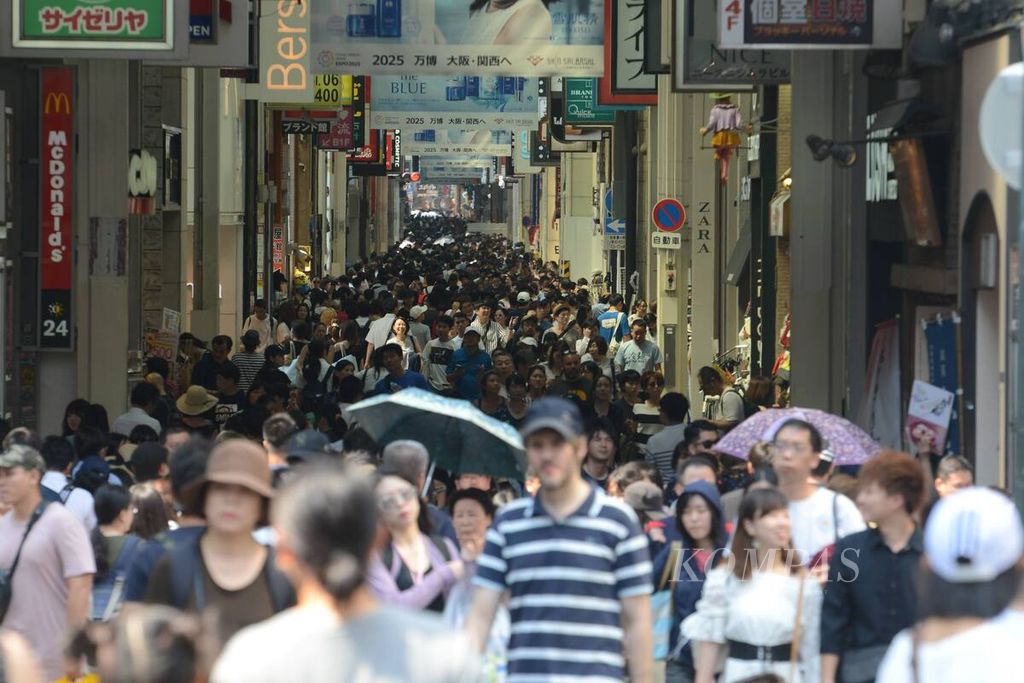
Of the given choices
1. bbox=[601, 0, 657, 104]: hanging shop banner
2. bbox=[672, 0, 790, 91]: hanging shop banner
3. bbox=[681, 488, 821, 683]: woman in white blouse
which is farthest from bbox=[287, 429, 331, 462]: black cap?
bbox=[601, 0, 657, 104]: hanging shop banner

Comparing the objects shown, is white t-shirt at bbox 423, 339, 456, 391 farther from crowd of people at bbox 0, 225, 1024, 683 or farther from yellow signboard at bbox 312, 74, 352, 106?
yellow signboard at bbox 312, 74, 352, 106

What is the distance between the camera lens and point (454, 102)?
3916 cm

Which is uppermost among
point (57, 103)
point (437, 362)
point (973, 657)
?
point (57, 103)

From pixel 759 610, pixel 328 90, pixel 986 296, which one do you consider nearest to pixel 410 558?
pixel 759 610

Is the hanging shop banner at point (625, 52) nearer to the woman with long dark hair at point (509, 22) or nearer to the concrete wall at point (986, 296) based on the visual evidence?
the woman with long dark hair at point (509, 22)

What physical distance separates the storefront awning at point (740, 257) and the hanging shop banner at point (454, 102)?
573 inches

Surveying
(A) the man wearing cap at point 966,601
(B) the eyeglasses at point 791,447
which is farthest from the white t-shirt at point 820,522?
(A) the man wearing cap at point 966,601

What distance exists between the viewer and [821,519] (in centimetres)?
789

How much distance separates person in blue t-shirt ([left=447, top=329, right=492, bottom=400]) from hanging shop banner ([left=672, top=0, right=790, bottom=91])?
3.45 metres

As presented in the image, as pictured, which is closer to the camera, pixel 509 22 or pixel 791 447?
pixel 791 447

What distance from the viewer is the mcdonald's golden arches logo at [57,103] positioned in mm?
16266

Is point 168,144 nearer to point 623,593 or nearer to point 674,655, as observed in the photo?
point 674,655

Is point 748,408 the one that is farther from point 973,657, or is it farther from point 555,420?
point 973,657

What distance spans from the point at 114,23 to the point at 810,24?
471cm
